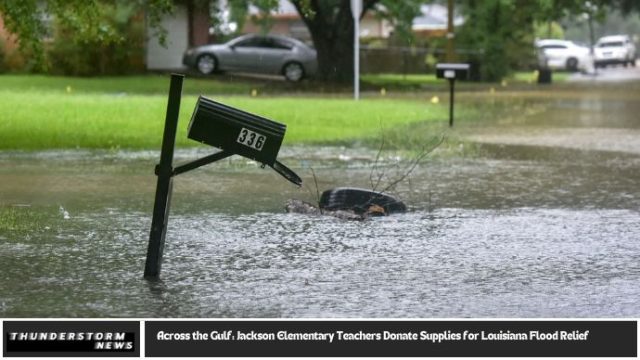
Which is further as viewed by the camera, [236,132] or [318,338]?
[236,132]

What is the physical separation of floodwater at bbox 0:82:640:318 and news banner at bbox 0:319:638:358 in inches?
38.1

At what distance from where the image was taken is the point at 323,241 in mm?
10305

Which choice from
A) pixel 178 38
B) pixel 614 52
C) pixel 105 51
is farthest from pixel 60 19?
pixel 614 52

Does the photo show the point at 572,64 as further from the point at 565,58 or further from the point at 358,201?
the point at 358,201

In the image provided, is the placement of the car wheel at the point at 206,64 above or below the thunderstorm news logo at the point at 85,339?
above

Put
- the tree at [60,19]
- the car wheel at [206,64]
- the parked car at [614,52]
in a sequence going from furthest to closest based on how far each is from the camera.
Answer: the parked car at [614,52] < the car wheel at [206,64] < the tree at [60,19]

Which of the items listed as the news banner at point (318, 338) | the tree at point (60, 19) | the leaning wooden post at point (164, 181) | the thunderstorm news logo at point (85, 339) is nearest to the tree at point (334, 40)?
the tree at point (60, 19)

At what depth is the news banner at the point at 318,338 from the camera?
624cm

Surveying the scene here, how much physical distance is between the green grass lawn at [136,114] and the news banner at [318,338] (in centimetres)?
1204

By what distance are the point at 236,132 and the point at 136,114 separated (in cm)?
1755

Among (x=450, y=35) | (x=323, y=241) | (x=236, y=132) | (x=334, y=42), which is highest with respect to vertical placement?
(x=450, y=35)

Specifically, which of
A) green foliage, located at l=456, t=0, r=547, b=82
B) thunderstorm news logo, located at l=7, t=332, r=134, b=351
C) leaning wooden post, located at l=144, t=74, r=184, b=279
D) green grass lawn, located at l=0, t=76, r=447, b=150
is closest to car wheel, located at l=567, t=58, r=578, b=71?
green foliage, located at l=456, t=0, r=547, b=82

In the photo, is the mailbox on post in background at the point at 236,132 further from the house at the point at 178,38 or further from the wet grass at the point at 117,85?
the house at the point at 178,38

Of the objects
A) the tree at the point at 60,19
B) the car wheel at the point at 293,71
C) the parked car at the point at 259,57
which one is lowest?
the car wheel at the point at 293,71
